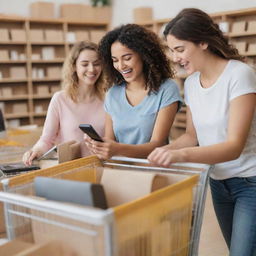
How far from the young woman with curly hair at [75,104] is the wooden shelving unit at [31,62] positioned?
5.18 meters

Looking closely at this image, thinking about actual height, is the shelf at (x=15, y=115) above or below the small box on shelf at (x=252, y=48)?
below

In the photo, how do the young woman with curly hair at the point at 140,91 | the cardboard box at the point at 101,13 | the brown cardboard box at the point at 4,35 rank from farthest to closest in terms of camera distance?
the cardboard box at the point at 101,13, the brown cardboard box at the point at 4,35, the young woman with curly hair at the point at 140,91

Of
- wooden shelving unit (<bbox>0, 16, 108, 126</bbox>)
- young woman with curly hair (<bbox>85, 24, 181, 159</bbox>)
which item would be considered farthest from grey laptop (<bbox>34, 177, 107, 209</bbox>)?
wooden shelving unit (<bbox>0, 16, 108, 126</bbox>)

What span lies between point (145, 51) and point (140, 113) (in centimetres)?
29

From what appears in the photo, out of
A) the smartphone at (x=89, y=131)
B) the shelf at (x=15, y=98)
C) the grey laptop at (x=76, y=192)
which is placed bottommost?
the shelf at (x=15, y=98)

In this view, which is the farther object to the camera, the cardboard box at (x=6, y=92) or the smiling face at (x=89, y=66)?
the cardboard box at (x=6, y=92)

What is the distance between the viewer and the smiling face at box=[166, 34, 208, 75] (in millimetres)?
1534

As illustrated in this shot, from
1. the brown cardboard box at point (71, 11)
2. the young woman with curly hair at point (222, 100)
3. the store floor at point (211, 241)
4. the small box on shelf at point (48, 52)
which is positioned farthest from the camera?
the brown cardboard box at point (71, 11)

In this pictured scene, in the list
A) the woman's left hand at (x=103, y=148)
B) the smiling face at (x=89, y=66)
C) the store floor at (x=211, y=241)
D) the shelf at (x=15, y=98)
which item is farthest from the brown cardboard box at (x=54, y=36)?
the woman's left hand at (x=103, y=148)

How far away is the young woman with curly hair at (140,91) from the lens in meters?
1.87

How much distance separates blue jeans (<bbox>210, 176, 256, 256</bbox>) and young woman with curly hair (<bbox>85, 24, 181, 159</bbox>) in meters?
A: 0.36

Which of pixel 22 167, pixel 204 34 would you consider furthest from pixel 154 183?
pixel 22 167

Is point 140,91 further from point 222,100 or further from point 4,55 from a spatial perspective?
point 4,55

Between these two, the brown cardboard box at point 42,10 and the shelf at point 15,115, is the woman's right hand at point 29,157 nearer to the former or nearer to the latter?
the shelf at point 15,115
